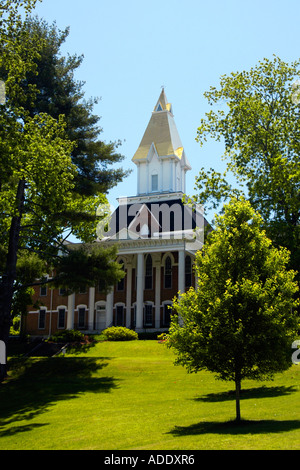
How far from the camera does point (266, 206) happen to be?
26531 millimetres

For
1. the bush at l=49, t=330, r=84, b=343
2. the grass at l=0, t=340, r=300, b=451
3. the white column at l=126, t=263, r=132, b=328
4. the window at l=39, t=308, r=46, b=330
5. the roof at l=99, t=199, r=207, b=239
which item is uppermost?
the roof at l=99, t=199, r=207, b=239

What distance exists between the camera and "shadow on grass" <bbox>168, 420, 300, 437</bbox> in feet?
40.7

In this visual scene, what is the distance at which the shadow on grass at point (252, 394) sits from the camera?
63.9ft

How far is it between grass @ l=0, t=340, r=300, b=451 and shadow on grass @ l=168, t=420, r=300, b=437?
2cm

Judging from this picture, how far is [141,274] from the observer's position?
151 feet

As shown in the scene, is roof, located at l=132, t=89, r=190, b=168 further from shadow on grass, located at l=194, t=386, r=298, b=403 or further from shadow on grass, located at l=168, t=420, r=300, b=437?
shadow on grass, located at l=168, t=420, r=300, b=437

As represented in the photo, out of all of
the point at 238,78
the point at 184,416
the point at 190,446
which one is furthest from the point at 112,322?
the point at 190,446

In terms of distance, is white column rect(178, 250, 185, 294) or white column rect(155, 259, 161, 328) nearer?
white column rect(178, 250, 185, 294)

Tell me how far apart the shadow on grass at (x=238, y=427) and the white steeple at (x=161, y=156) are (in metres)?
46.1

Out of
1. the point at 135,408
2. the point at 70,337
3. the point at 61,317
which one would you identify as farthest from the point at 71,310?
the point at 135,408

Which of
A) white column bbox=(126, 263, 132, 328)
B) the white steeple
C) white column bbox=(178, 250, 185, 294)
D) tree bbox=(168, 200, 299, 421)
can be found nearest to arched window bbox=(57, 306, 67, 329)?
white column bbox=(126, 263, 132, 328)

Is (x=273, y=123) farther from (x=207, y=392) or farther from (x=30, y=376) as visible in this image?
(x=30, y=376)

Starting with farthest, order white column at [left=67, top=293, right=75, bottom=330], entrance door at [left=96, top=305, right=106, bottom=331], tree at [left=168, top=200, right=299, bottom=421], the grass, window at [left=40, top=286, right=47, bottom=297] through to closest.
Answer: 1. window at [left=40, top=286, right=47, bottom=297]
2. entrance door at [left=96, top=305, right=106, bottom=331]
3. white column at [left=67, top=293, right=75, bottom=330]
4. tree at [left=168, top=200, right=299, bottom=421]
5. the grass
